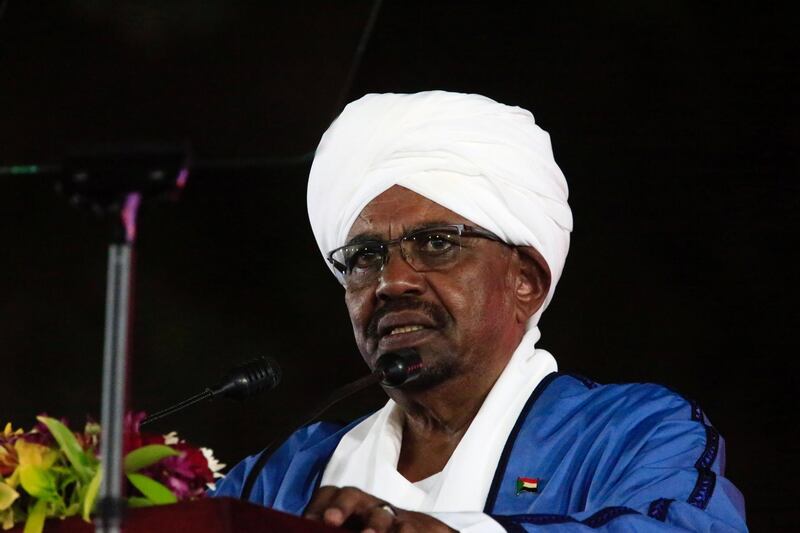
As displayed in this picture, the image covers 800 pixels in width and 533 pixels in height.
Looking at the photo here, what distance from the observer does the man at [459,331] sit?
266 cm

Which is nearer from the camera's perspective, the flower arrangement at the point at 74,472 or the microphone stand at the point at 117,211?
the microphone stand at the point at 117,211

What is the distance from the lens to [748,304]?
391 centimetres

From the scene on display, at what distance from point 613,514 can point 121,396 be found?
3.21 feet

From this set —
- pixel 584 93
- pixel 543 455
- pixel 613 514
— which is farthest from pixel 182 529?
pixel 584 93

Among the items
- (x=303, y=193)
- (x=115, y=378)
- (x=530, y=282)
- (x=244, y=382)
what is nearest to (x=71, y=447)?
(x=115, y=378)

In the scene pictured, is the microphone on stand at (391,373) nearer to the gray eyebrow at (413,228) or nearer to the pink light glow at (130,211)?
the gray eyebrow at (413,228)

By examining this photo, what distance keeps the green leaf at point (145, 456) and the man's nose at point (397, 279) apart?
99 cm

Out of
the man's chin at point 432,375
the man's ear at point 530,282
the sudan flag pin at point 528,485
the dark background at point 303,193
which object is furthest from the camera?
the dark background at point 303,193

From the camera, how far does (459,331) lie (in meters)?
2.88

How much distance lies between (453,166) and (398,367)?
48 centimetres

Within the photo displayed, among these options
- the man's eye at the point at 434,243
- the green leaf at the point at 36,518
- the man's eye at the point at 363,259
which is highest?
the man's eye at the point at 363,259

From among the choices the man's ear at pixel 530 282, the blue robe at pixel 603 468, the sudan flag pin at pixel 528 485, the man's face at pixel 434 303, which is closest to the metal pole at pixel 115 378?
the blue robe at pixel 603 468

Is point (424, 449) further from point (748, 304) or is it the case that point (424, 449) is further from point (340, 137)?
point (748, 304)

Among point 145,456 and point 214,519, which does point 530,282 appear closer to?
point 145,456
